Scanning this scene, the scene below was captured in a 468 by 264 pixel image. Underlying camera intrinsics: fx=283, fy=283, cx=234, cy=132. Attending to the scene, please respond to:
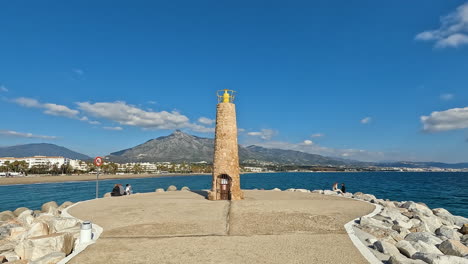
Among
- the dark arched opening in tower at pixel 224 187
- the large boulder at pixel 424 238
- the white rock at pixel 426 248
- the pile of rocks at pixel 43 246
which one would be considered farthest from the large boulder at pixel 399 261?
the dark arched opening in tower at pixel 224 187

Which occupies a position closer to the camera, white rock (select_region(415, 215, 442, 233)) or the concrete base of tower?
white rock (select_region(415, 215, 442, 233))

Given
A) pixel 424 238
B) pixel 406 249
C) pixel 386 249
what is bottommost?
pixel 424 238

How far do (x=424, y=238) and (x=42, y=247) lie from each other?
1276 centimetres

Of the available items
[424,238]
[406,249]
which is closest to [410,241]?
[424,238]

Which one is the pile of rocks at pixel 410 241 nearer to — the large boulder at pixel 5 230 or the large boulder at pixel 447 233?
the large boulder at pixel 447 233

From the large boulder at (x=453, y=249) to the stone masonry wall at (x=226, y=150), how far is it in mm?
11662

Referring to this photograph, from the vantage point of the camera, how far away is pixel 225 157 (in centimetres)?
1877

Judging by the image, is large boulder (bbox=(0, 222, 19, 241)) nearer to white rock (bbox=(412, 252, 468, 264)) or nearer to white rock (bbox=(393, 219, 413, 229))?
white rock (bbox=(412, 252, 468, 264))

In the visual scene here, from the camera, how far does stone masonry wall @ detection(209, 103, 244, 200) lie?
18766 millimetres

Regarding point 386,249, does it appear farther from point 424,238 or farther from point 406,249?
point 424,238

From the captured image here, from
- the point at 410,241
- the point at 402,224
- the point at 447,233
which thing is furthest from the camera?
the point at 447,233

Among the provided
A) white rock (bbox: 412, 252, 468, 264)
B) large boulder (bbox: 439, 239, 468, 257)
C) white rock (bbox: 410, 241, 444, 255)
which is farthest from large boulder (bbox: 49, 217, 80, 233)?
Result: large boulder (bbox: 439, 239, 468, 257)

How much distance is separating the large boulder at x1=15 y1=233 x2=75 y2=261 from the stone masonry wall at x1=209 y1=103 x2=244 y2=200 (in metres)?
10.8

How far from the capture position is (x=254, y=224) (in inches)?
449
